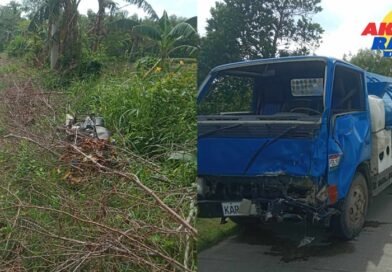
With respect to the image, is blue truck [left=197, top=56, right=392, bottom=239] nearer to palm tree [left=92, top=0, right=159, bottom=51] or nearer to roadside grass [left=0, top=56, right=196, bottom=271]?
roadside grass [left=0, top=56, right=196, bottom=271]

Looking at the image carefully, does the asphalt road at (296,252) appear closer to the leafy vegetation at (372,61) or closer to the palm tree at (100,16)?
the leafy vegetation at (372,61)

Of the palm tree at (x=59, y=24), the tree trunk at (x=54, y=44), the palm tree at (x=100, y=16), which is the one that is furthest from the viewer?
the tree trunk at (x=54, y=44)

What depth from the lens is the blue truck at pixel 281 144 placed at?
2.99ft

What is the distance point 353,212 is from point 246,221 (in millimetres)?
227

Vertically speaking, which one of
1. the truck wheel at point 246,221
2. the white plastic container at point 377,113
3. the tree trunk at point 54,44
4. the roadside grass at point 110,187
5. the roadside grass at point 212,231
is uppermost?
the tree trunk at point 54,44

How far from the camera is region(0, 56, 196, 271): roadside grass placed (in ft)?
7.86

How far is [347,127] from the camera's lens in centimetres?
97

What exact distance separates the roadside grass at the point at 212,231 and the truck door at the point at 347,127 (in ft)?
0.74

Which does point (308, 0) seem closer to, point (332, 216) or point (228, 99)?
point (228, 99)

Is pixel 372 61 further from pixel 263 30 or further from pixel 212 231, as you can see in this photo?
pixel 212 231

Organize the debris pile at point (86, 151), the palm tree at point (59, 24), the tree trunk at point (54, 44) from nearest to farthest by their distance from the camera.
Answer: the debris pile at point (86, 151)
the palm tree at point (59, 24)
the tree trunk at point (54, 44)

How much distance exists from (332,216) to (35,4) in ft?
20.5

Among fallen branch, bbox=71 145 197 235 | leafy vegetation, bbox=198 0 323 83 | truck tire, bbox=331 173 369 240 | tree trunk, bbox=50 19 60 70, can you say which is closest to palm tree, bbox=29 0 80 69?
tree trunk, bbox=50 19 60 70

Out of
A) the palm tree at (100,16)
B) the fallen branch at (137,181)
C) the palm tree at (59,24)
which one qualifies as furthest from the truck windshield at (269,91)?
the palm tree at (59,24)
